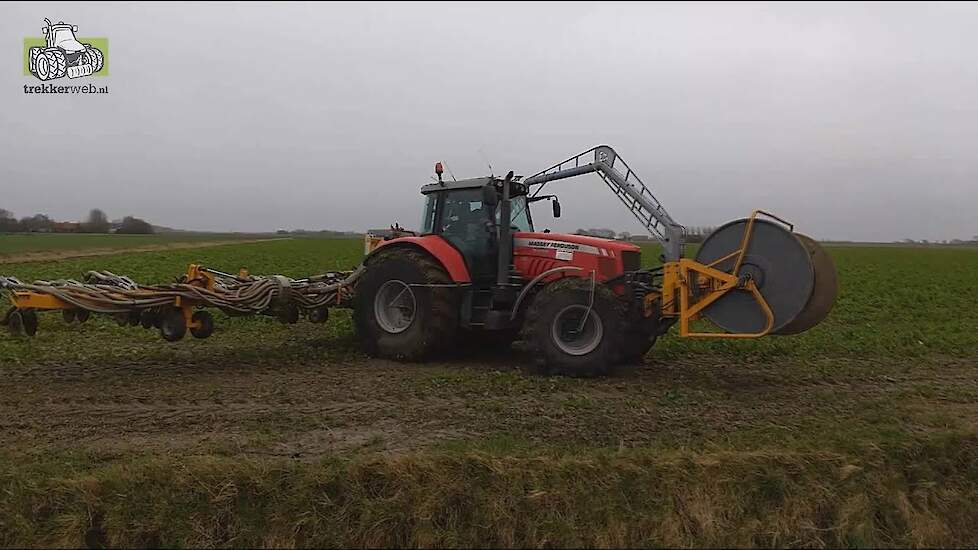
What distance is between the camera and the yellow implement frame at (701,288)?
6699 millimetres

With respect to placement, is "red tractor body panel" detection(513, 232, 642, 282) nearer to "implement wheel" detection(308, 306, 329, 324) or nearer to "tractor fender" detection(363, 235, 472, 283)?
"tractor fender" detection(363, 235, 472, 283)

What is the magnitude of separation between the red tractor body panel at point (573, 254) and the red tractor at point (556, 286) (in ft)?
0.04

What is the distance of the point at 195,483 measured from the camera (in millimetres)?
4012

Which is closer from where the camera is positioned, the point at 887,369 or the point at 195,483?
A: the point at 195,483

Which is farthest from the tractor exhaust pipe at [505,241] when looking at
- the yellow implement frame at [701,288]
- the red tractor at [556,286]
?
the yellow implement frame at [701,288]

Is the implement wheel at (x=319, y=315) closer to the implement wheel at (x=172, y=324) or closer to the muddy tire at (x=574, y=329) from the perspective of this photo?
the implement wheel at (x=172, y=324)

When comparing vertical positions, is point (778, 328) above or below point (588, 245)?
below

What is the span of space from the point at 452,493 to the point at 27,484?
8.22ft

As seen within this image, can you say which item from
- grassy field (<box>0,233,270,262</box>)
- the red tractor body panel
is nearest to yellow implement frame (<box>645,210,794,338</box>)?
the red tractor body panel

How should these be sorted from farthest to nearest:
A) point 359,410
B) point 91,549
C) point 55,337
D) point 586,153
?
point 586,153 < point 55,337 < point 359,410 < point 91,549

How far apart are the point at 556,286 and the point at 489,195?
1314 millimetres

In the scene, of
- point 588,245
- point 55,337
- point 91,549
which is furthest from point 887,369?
point 55,337

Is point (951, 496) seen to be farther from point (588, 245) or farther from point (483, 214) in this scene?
point (483, 214)

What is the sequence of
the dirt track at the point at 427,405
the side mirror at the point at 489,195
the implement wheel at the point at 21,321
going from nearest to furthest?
the dirt track at the point at 427,405
the implement wheel at the point at 21,321
the side mirror at the point at 489,195
